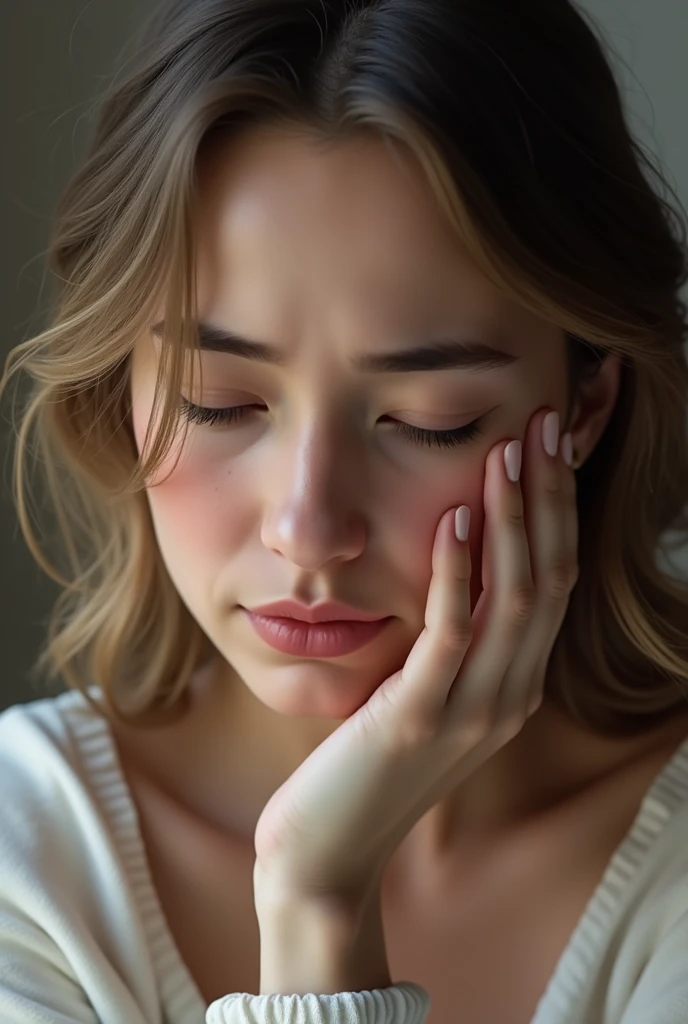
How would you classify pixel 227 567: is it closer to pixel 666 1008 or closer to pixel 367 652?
pixel 367 652

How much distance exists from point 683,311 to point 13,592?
0.94 m

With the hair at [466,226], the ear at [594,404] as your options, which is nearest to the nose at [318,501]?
the hair at [466,226]

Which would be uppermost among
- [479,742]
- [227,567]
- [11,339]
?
→ [11,339]

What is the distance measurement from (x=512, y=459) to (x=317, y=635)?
0.20 metres

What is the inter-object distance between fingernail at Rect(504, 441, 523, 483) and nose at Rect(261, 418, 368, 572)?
12 centimetres

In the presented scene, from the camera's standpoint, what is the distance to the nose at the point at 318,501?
0.87 meters

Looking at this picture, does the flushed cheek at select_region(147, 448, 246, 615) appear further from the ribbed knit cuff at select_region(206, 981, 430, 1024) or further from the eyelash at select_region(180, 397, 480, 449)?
the ribbed knit cuff at select_region(206, 981, 430, 1024)

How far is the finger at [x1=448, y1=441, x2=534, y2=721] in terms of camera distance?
0.96 m

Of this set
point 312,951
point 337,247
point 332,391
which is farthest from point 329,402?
point 312,951

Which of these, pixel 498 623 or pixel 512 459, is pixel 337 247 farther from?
pixel 498 623

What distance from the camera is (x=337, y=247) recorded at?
837mm

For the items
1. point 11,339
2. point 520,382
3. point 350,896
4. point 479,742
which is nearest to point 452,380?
point 520,382

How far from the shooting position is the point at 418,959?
109 centimetres

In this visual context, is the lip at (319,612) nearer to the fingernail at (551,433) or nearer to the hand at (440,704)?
→ the hand at (440,704)
